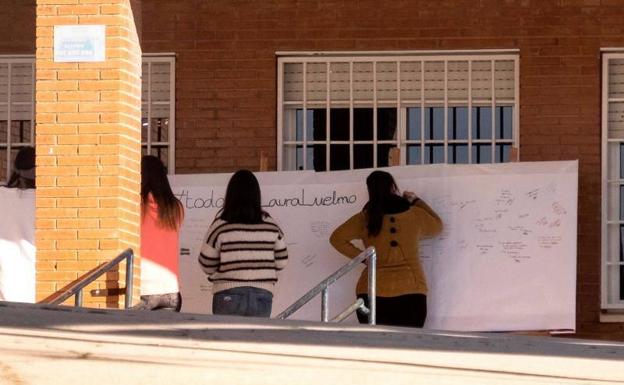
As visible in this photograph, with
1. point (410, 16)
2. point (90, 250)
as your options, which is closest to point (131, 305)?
point (90, 250)

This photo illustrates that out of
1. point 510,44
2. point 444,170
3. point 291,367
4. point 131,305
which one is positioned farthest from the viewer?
point 510,44

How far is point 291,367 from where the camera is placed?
434 centimetres

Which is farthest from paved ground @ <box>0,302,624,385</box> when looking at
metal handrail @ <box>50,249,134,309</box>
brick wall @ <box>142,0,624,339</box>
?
brick wall @ <box>142,0,624,339</box>

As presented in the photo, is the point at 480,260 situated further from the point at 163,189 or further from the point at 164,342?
the point at 164,342

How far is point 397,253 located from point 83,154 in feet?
8.01

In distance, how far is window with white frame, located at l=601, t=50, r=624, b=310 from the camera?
13922mm

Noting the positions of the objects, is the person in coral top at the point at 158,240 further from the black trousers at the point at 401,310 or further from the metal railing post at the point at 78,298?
the black trousers at the point at 401,310

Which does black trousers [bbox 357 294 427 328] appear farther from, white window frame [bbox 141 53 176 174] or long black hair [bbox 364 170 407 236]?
white window frame [bbox 141 53 176 174]

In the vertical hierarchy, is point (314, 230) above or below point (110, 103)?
below

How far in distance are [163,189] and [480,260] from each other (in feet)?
9.35

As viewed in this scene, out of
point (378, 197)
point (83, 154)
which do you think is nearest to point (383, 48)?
point (378, 197)

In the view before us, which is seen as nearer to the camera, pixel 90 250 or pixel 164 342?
pixel 164 342

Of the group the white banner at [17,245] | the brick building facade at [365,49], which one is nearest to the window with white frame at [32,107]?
the brick building facade at [365,49]

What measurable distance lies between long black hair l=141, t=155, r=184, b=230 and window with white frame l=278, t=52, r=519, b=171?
3440 millimetres
